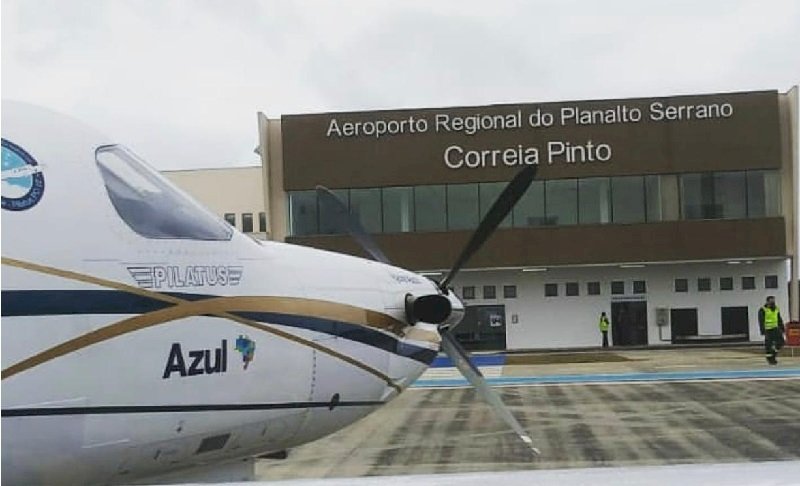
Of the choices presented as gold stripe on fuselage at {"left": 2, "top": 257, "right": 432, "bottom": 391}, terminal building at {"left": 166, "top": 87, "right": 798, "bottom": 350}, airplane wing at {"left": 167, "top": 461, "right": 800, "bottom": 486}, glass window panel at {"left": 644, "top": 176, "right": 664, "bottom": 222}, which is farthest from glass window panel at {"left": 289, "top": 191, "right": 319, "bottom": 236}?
airplane wing at {"left": 167, "top": 461, "right": 800, "bottom": 486}

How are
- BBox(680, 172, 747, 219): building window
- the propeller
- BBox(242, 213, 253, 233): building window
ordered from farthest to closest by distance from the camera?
Answer: BBox(242, 213, 253, 233): building window → BBox(680, 172, 747, 219): building window → the propeller

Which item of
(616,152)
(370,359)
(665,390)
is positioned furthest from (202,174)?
(370,359)

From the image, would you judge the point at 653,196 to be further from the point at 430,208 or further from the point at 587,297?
the point at 430,208

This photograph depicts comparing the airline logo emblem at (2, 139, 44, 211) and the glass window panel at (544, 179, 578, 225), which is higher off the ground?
the glass window panel at (544, 179, 578, 225)

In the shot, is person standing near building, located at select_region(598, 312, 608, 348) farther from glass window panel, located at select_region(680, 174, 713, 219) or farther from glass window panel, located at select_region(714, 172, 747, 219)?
glass window panel, located at select_region(714, 172, 747, 219)

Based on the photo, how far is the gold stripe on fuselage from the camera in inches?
129

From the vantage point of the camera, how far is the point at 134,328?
3598 mm

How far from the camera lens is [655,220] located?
3719 cm

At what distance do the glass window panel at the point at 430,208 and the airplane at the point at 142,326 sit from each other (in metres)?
32.4

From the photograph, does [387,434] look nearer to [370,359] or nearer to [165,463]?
[370,359]

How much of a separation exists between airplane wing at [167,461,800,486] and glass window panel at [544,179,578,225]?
3500 cm

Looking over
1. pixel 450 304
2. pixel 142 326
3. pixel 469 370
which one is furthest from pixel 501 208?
pixel 142 326

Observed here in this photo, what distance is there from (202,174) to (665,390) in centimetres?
3537

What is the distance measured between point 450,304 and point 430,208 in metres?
31.6
